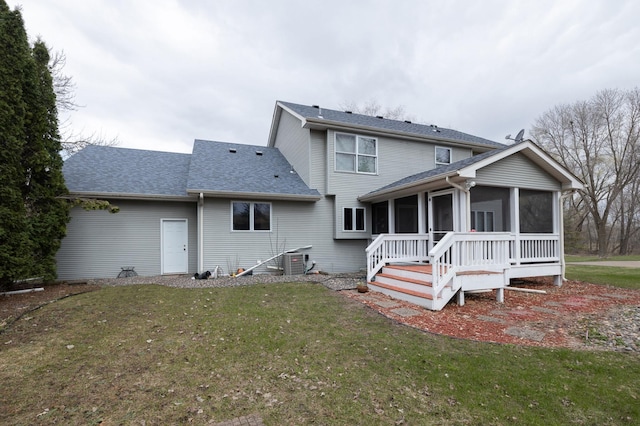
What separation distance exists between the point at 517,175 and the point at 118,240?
13.2 m

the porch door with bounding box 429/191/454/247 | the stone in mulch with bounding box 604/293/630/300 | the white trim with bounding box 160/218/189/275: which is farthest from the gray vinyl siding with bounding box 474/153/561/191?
the white trim with bounding box 160/218/189/275

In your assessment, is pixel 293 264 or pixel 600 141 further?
pixel 600 141

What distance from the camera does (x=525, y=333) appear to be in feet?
15.0

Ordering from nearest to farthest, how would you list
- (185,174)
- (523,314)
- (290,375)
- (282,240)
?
1. (290,375)
2. (523,314)
3. (282,240)
4. (185,174)

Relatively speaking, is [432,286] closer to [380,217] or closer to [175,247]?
[380,217]

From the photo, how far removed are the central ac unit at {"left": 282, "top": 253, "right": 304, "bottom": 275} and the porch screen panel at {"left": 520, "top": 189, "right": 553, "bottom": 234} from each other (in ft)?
23.2

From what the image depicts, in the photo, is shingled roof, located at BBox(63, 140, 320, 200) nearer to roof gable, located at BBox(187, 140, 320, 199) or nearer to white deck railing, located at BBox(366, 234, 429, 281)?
roof gable, located at BBox(187, 140, 320, 199)

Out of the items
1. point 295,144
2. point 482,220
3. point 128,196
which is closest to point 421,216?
point 482,220

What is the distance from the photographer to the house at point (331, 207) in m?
7.91

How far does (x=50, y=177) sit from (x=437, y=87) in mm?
22555

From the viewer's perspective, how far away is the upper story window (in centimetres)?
1134

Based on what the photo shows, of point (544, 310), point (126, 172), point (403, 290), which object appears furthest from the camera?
point (126, 172)

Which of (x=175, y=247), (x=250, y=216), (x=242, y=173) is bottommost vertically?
(x=175, y=247)

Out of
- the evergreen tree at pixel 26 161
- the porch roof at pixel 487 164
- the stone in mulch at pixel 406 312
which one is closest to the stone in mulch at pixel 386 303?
the stone in mulch at pixel 406 312
